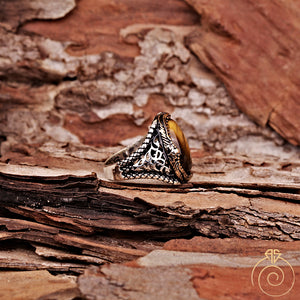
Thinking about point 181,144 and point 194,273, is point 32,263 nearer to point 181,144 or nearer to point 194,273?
point 194,273

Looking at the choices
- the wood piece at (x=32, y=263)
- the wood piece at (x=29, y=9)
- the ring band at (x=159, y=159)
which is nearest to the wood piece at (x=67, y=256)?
the wood piece at (x=32, y=263)

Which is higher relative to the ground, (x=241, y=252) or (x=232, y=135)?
(x=241, y=252)

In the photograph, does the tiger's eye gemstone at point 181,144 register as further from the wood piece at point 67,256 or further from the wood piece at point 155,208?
the wood piece at point 67,256

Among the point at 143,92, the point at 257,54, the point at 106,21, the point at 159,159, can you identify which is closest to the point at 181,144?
the point at 159,159

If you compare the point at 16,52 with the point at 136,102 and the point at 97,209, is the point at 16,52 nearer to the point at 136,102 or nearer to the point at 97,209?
the point at 136,102

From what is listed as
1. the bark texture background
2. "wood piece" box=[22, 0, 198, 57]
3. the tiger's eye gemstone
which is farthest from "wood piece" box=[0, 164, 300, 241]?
"wood piece" box=[22, 0, 198, 57]

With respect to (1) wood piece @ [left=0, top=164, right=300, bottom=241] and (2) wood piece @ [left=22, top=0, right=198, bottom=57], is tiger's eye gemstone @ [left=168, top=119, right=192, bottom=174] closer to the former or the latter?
(1) wood piece @ [left=0, top=164, right=300, bottom=241]

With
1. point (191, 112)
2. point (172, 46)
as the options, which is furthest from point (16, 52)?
point (191, 112)
